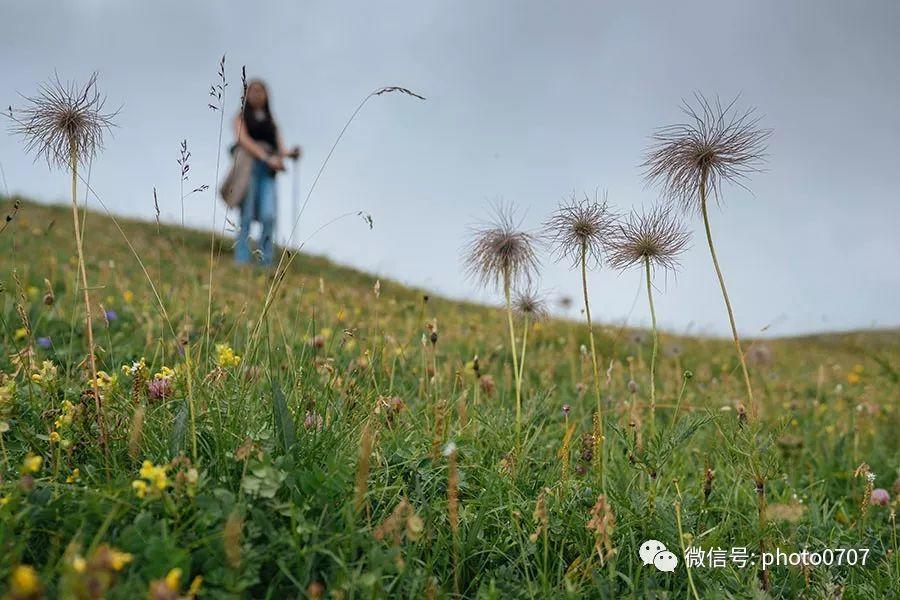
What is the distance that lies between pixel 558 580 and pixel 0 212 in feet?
49.8

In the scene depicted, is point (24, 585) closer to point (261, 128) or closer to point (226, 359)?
point (226, 359)

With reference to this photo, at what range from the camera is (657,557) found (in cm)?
236

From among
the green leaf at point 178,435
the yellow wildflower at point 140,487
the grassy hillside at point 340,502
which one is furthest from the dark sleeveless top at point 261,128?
the yellow wildflower at point 140,487

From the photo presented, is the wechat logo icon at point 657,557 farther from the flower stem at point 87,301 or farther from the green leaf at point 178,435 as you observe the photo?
the flower stem at point 87,301

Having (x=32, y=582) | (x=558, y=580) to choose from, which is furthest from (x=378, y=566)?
(x=32, y=582)

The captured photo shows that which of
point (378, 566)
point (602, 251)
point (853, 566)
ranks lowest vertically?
point (853, 566)

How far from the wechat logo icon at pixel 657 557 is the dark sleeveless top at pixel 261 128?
45.2ft

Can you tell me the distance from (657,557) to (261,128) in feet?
47.5

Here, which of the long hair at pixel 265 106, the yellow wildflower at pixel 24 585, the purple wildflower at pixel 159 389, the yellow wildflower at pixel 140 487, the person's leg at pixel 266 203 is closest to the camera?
the yellow wildflower at pixel 24 585

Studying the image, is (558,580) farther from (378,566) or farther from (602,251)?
(602,251)

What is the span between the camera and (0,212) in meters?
13.8

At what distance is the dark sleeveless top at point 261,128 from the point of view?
48.0ft

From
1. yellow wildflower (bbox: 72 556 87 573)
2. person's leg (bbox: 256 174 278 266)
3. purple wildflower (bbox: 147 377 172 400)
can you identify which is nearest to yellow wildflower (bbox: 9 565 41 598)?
yellow wildflower (bbox: 72 556 87 573)

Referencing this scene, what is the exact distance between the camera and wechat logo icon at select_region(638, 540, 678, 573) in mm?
2344
